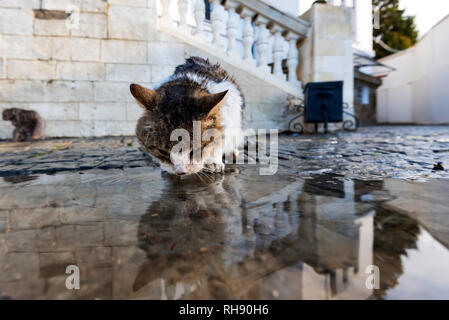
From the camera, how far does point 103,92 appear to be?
16.7 ft

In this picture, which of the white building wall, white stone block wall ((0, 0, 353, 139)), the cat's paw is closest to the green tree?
the white building wall

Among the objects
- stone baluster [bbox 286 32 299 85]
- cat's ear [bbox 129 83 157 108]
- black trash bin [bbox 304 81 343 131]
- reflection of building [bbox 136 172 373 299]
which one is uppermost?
stone baluster [bbox 286 32 299 85]

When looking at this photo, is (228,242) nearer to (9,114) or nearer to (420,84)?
(9,114)

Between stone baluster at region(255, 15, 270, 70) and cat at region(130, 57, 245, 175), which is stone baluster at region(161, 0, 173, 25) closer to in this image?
stone baluster at region(255, 15, 270, 70)

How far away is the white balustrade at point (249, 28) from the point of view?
552 centimetres

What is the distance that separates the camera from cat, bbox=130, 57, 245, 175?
1.86 metres

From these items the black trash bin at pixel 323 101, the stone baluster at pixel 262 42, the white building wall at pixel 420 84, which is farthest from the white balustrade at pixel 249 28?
the white building wall at pixel 420 84

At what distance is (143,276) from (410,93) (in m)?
16.8

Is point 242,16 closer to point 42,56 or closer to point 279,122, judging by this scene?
point 279,122

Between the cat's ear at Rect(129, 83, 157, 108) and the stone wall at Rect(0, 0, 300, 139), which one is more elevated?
the stone wall at Rect(0, 0, 300, 139)

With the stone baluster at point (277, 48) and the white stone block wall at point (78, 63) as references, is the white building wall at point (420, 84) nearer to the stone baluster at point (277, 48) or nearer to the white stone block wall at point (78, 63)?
the stone baluster at point (277, 48)

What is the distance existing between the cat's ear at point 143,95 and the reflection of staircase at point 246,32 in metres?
3.88

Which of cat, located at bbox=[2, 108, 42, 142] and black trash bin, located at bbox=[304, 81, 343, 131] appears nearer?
cat, located at bbox=[2, 108, 42, 142]
